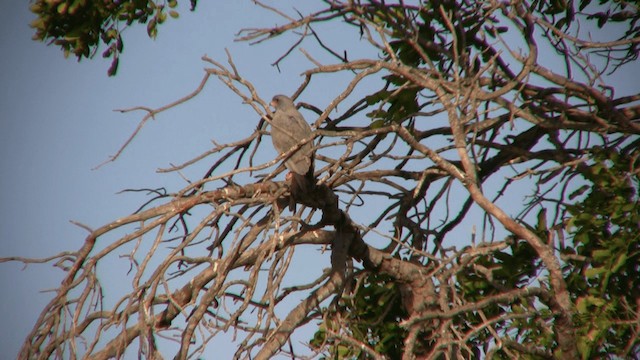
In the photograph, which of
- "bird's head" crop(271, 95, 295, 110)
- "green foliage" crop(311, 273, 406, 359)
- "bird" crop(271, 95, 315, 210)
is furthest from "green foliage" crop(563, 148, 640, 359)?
"bird's head" crop(271, 95, 295, 110)

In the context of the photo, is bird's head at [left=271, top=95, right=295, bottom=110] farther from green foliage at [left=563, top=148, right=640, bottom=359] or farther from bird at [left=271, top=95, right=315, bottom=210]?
green foliage at [left=563, top=148, right=640, bottom=359]

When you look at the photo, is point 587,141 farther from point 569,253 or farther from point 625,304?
point 625,304

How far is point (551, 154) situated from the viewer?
17.4 feet

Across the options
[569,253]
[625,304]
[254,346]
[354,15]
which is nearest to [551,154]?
[569,253]

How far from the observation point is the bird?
433 cm

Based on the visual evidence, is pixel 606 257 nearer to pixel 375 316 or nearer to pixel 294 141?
pixel 375 316

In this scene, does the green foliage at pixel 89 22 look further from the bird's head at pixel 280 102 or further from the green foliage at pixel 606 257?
the green foliage at pixel 606 257

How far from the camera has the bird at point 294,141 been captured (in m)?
4.33

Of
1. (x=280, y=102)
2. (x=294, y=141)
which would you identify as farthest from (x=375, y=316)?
(x=280, y=102)

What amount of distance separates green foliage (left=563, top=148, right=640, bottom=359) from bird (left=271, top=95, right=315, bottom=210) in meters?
1.74

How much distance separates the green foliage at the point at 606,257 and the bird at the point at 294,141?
174 centimetres

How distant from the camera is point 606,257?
4.40 meters

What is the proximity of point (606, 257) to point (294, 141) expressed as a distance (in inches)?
90.3

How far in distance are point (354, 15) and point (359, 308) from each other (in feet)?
6.94
